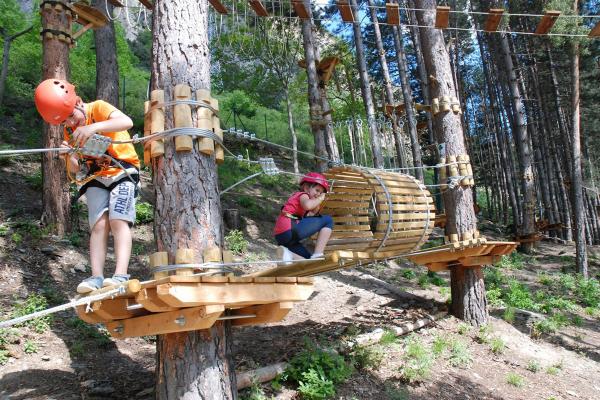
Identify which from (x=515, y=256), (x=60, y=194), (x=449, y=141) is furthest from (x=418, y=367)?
(x=515, y=256)

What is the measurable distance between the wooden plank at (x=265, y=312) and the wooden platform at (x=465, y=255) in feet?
9.02

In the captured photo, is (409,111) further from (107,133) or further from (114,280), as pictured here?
(114,280)

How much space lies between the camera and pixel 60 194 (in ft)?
21.4

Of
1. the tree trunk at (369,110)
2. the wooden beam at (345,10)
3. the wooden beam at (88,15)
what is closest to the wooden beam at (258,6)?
the wooden beam at (345,10)

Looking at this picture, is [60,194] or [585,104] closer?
[60,194]

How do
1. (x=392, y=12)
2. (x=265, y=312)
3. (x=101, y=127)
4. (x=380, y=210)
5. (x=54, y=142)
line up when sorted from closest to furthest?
1. (x=101, y=127)
2. (x=265, y=312)
3. (x=380, y=210)
4. (x=392, y=12)
5. (x=54, y=142)

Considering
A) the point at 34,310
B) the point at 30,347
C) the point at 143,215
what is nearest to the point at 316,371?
the point at 30,347

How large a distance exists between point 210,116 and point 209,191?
452 millimetres

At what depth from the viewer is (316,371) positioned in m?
3.96

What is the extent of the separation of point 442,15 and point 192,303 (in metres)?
4.31

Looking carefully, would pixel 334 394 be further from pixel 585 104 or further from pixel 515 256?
pixel 585 104

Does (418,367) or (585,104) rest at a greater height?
(585,104)

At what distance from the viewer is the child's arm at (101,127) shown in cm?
248

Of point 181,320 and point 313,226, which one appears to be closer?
point 181,320
